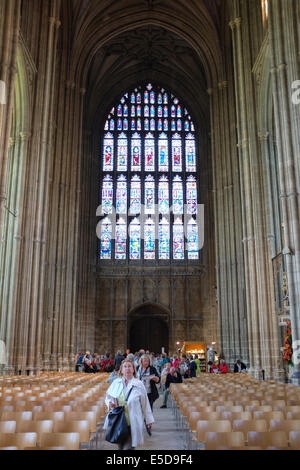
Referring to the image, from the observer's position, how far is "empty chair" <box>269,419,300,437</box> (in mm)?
5168

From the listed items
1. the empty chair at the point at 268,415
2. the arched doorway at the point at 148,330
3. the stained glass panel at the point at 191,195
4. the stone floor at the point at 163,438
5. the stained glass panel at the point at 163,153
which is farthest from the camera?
the stained glass panel at the point at 163,153

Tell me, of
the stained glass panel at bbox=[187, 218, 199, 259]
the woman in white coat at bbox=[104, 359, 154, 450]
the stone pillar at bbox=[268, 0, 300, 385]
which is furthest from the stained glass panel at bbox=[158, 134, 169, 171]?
the woman in white coat at bbox=[104, 359, 154, 450]

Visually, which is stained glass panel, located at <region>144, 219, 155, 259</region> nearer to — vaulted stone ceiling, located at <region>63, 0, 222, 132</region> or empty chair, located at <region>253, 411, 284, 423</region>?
vaulted stone ceiling, located at <region>63, 0, 222, 132</region>

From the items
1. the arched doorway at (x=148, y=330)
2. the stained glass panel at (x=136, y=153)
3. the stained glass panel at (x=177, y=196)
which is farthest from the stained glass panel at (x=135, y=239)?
the stained glass panel at (x=136, y=153)

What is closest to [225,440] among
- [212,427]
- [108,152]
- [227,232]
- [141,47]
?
[212,427]

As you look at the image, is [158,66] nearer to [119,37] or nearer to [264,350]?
[119,37]

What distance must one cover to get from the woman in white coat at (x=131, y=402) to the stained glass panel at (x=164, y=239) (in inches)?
1135

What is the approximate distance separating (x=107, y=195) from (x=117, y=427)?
101 ft

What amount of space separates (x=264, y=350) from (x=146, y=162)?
21.7m

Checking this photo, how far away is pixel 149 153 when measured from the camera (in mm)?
35781

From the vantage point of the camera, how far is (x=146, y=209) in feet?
113

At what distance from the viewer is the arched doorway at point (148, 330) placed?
33.4 metres

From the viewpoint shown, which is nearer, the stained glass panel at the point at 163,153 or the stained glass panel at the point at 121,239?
the stained glass panel at the point at 121,239

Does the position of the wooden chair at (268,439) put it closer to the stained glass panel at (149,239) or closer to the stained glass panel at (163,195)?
the stained glass panel at (149,239)
